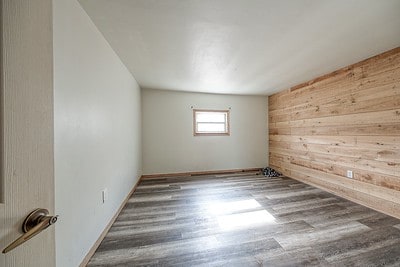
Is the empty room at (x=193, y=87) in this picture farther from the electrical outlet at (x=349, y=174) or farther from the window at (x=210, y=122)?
the window at (x=210, y=122)

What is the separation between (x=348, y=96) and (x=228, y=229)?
2.74 m

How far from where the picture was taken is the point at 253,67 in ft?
8.55

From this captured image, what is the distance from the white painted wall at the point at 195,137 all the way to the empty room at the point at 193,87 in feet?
1.76

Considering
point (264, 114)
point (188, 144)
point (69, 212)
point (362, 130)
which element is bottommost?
point (69, 212)

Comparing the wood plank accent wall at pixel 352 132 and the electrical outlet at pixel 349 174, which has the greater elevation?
the wood plank accent wall at pixel 352 132

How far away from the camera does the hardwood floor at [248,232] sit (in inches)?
56.9

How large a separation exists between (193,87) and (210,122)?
1071mm

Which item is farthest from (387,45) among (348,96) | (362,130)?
(362,130)

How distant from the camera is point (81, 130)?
1328 millimetres

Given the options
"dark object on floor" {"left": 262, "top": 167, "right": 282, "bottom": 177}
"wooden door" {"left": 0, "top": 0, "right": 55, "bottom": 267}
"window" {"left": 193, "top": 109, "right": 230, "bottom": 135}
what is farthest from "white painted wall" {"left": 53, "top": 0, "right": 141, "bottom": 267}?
"dark object on floor" {"left": 262, "top": 167, "right": 282, "bottom": 177}

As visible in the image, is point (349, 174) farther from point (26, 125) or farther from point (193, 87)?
point (26, 125)

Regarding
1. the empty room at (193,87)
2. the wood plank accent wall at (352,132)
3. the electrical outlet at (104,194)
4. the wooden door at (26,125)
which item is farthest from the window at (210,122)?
the wooden door at (26,125)

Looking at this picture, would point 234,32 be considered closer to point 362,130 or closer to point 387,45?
point 387,45

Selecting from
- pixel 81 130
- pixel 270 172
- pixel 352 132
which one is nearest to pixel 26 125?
pixel 81 130
